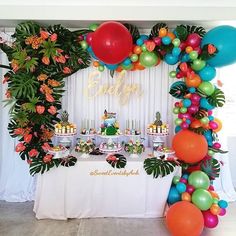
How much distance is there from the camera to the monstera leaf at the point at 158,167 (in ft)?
8.86

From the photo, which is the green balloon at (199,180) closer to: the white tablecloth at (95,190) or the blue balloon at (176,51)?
the white tablecloth at (95,190)

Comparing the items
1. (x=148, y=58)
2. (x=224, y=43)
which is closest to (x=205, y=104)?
→ (x=224, y=43)

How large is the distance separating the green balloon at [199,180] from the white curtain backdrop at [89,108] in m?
0.82

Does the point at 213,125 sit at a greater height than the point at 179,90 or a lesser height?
lesser

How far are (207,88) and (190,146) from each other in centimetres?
68

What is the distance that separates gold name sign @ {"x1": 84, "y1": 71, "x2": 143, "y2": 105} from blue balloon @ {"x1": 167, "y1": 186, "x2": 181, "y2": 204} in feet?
4.12

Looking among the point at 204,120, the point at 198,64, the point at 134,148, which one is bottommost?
the point at 134,148

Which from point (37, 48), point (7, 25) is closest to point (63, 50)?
point (37, 48)

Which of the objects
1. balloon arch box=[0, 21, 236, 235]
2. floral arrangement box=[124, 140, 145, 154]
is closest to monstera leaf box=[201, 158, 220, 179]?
balloon arch box=[0, 21, 236, 235]

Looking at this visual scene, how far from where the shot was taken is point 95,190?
2.79 m

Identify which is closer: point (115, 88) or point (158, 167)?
point (158, 167)

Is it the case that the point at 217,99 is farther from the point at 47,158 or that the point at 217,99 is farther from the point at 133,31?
the point at 47,158

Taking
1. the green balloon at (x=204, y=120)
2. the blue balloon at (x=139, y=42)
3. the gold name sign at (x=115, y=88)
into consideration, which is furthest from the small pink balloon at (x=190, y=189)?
the blue balloon at (x=139, y=42)
